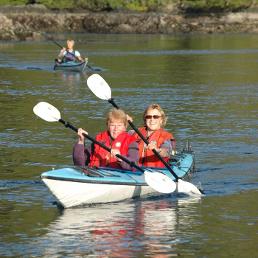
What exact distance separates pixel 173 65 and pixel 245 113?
829 inches

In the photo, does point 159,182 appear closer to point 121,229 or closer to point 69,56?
point 121,229

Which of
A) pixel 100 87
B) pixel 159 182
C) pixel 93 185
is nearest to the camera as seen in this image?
pixel 93 185

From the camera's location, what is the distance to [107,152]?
14.8m

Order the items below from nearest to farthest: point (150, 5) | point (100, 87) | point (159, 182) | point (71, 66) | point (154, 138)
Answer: point (159, 182), point (154, 138), point (100, 87), point (71, 66), point (150, 5)

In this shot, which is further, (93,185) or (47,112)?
(47,112)

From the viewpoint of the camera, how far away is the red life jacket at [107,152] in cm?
1445

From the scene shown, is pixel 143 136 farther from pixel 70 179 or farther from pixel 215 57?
pixel 215 57

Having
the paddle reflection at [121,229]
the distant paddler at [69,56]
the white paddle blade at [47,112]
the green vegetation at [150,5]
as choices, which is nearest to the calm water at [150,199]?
the paddle reflection at [121,229]

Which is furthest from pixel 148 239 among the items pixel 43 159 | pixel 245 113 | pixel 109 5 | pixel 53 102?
pixel 109 5

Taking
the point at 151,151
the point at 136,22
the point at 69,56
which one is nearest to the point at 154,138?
the point at 151,151

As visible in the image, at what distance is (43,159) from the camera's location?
62.4ft

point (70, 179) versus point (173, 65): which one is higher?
point (173, 65)

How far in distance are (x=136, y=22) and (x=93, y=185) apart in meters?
81.0

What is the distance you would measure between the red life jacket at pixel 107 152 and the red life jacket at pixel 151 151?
801 mm
